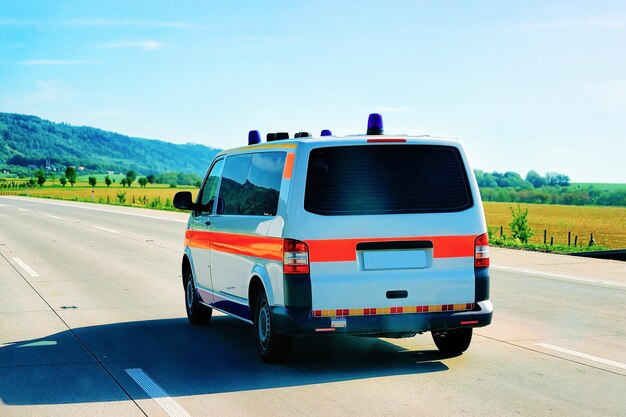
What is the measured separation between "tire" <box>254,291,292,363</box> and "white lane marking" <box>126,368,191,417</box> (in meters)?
1.06

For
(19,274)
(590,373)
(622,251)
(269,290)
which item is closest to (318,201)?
(269,290)

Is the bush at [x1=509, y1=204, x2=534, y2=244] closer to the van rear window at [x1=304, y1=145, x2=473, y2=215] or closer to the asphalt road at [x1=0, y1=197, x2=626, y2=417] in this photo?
the asphalt road at [x1=0, y1=197, x2=626, y2=417]

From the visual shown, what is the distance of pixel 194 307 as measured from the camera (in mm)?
10062

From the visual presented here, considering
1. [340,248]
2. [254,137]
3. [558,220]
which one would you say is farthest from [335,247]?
[558,220]

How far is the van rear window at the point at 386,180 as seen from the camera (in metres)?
7.28

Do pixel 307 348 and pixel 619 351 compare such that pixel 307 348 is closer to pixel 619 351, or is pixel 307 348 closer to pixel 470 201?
pixel 470 201

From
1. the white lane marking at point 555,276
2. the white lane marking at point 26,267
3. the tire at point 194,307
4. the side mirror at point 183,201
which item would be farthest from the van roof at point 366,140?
the white lane marking at point 26,267

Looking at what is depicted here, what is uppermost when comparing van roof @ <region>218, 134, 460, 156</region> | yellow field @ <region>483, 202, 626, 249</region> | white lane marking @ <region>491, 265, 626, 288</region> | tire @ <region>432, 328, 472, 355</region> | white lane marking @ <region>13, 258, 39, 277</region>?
van roof @ <region>218, 134, 460, 156</region>

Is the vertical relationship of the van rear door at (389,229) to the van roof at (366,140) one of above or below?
below

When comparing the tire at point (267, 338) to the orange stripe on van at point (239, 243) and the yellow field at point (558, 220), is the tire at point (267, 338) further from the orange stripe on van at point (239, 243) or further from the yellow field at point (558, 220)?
the yellow field at point (558, 220)

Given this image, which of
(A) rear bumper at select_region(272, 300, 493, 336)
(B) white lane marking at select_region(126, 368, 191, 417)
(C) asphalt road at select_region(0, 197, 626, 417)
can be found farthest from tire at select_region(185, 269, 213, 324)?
(A) rear bumper at select_region(272, 300, 493, 336)

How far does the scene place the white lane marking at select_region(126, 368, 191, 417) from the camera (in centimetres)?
605

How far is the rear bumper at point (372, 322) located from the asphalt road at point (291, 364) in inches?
14.5

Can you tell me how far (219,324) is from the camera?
10352mm
